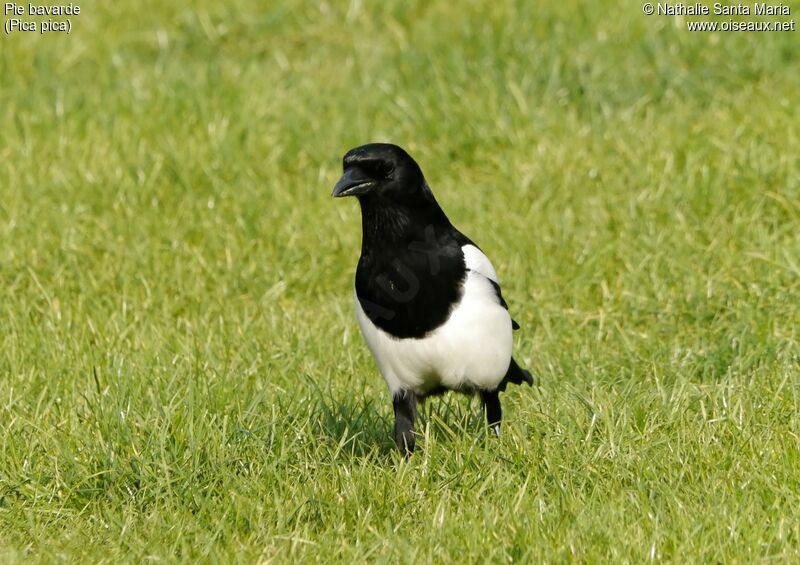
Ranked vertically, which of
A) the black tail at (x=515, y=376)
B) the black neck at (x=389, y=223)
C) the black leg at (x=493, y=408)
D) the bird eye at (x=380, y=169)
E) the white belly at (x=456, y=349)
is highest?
the bird eye at (x=380, y=169)

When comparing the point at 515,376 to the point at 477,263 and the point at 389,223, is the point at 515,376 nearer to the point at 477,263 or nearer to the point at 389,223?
the point at 477,263

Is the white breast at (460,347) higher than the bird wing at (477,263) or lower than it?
lower

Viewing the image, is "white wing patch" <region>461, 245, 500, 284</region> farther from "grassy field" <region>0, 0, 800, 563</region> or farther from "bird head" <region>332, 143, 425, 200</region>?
"grassy field" <region>0, 0, 800, 563</region>

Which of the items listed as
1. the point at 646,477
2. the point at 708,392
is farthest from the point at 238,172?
the point at 646,477

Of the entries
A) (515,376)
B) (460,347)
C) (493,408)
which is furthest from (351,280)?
(460,347)

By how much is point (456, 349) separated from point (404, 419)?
343 mm

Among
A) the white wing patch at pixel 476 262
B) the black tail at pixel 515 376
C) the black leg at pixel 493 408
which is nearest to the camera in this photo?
the white wing patch at pixel 476 262

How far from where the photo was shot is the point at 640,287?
5.52 metres

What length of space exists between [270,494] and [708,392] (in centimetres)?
153

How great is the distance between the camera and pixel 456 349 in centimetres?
395

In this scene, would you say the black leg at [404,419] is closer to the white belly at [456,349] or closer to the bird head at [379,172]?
the white belly at [456,349]

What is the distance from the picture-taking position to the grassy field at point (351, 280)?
11.9ft

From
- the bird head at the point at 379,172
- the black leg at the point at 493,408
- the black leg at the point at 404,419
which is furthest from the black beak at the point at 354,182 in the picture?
the black leg at the point at 493,408

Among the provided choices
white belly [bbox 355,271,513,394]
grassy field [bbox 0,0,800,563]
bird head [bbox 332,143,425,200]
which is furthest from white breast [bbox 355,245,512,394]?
bird head [bbox 332,143,425,200]
